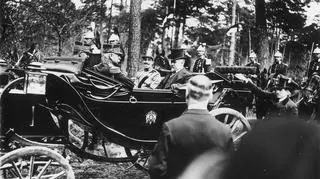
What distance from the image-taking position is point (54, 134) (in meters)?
4.99

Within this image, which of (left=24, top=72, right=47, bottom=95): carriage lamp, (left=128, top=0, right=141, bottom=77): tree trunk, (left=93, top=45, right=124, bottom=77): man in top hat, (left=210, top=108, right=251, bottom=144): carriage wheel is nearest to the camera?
(left=24, top=72, right=47, bottom=95): carriage lamp

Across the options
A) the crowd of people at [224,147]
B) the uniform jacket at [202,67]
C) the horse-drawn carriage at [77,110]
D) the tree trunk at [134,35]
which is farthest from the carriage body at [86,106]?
the tree trunk at [134,35]

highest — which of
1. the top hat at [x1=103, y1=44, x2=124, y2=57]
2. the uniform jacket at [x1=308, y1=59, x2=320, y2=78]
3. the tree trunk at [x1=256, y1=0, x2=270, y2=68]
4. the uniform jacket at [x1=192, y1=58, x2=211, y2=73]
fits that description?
the tree trunk at [x1=256, y1=0, x2=270, y2=68]

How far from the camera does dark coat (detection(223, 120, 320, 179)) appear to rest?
217 cm

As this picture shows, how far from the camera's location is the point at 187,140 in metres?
2.86

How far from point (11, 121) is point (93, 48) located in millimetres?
1868

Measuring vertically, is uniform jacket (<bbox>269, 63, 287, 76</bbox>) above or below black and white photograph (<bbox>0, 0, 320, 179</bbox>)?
above

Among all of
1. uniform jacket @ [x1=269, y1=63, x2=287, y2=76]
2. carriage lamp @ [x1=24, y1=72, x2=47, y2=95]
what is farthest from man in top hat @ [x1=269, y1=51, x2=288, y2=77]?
carriage lamp @ [x1=24, y1=72, x2=47, y2=95]

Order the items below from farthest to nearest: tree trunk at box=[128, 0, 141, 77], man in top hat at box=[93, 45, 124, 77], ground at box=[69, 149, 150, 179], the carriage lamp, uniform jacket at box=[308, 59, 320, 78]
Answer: tree trunk at box=[128, 0, 141, 77], uniform jacket at box=[308, 59, 320, 78], ground at box=[69, 149, 150, 179], man in top hat at box=[93, 45, 124, 77], the carriage lamp

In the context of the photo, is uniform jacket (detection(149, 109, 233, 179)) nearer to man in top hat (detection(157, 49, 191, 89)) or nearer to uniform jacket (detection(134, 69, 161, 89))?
man in top hat (detection(157, 49, 191, 89))

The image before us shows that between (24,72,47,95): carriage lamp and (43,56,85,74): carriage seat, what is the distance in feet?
1.53

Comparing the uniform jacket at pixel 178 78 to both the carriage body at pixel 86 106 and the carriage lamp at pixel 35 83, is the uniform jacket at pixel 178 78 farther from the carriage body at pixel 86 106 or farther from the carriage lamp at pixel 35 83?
the carriage lamp at pixel 35 83

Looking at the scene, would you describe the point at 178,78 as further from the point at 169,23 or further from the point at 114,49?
the point at 169,23

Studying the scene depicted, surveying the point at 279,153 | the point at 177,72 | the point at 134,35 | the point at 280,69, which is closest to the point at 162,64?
the point at 177,72
